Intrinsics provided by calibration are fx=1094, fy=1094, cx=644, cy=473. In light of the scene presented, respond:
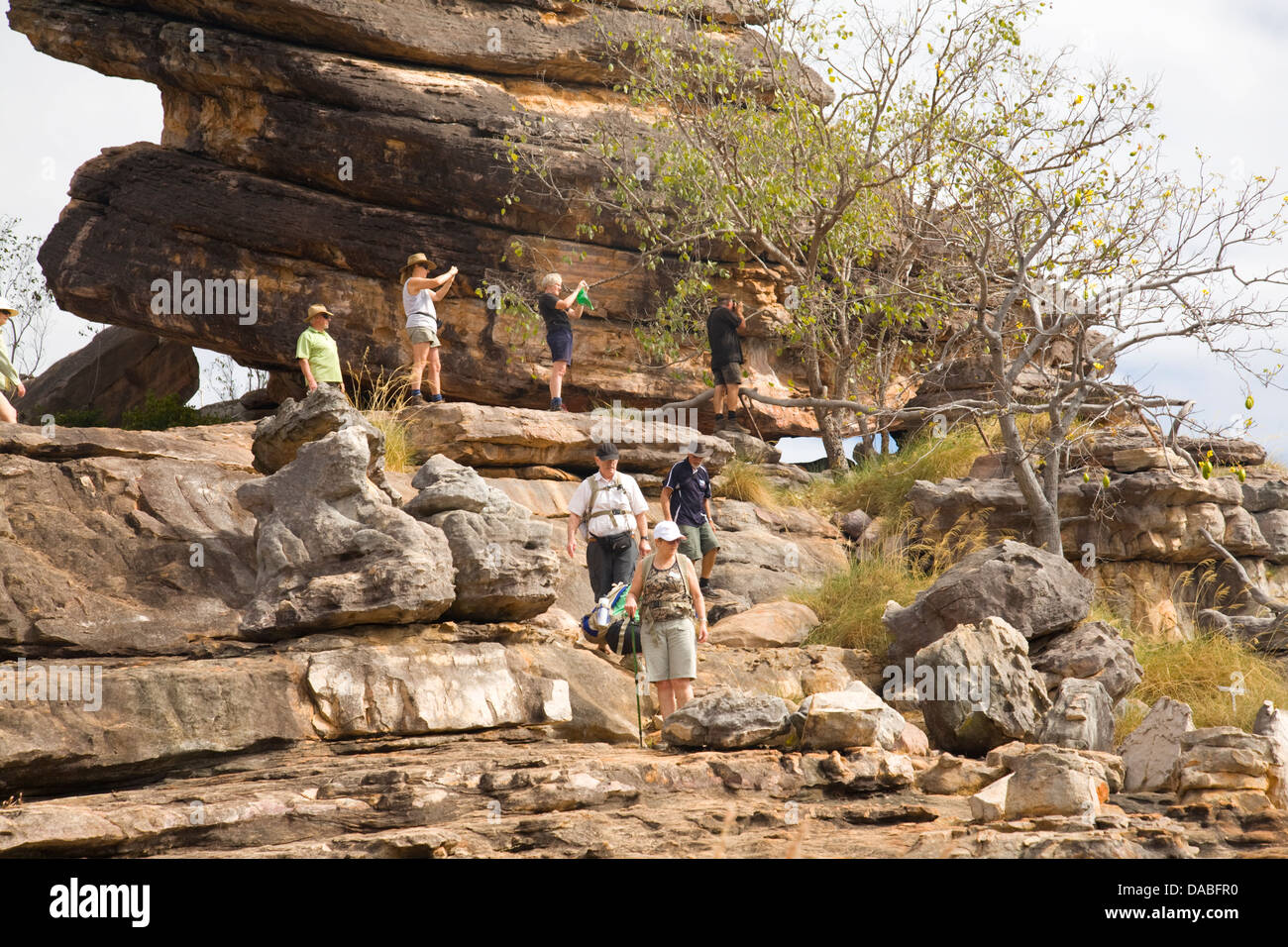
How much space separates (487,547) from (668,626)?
165 cm

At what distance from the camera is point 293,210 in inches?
714

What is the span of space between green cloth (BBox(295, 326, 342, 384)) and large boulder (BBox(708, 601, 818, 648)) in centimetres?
532

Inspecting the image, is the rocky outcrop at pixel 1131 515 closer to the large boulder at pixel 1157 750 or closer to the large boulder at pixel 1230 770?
the large boulder at pixel 1157 750

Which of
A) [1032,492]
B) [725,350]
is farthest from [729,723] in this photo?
[725,350]

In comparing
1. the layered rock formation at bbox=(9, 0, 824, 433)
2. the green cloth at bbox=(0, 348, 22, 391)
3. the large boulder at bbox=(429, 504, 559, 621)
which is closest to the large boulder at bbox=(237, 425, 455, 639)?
the large boulder at bbox=(429, 504, 559, 621)

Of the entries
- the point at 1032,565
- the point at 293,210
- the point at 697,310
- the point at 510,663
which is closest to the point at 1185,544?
the point at 1032,565

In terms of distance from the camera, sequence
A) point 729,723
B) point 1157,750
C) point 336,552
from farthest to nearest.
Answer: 1. point 336,552
2. point 1157,750
3. point 729,723

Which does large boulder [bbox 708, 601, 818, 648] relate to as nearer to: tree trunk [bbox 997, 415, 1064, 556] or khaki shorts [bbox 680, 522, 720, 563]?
khaki shorts [bbox 680, 522, 720, 563]

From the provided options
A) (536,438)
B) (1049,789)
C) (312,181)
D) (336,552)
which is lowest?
(1049,789)

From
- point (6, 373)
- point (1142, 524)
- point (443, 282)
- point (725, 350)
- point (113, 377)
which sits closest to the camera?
point (6, 373)

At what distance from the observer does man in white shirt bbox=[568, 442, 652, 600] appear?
10609mm

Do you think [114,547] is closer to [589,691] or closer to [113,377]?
[589,691]

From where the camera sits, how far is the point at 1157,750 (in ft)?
26.9

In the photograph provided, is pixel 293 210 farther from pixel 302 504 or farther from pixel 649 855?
pixel 649 855
